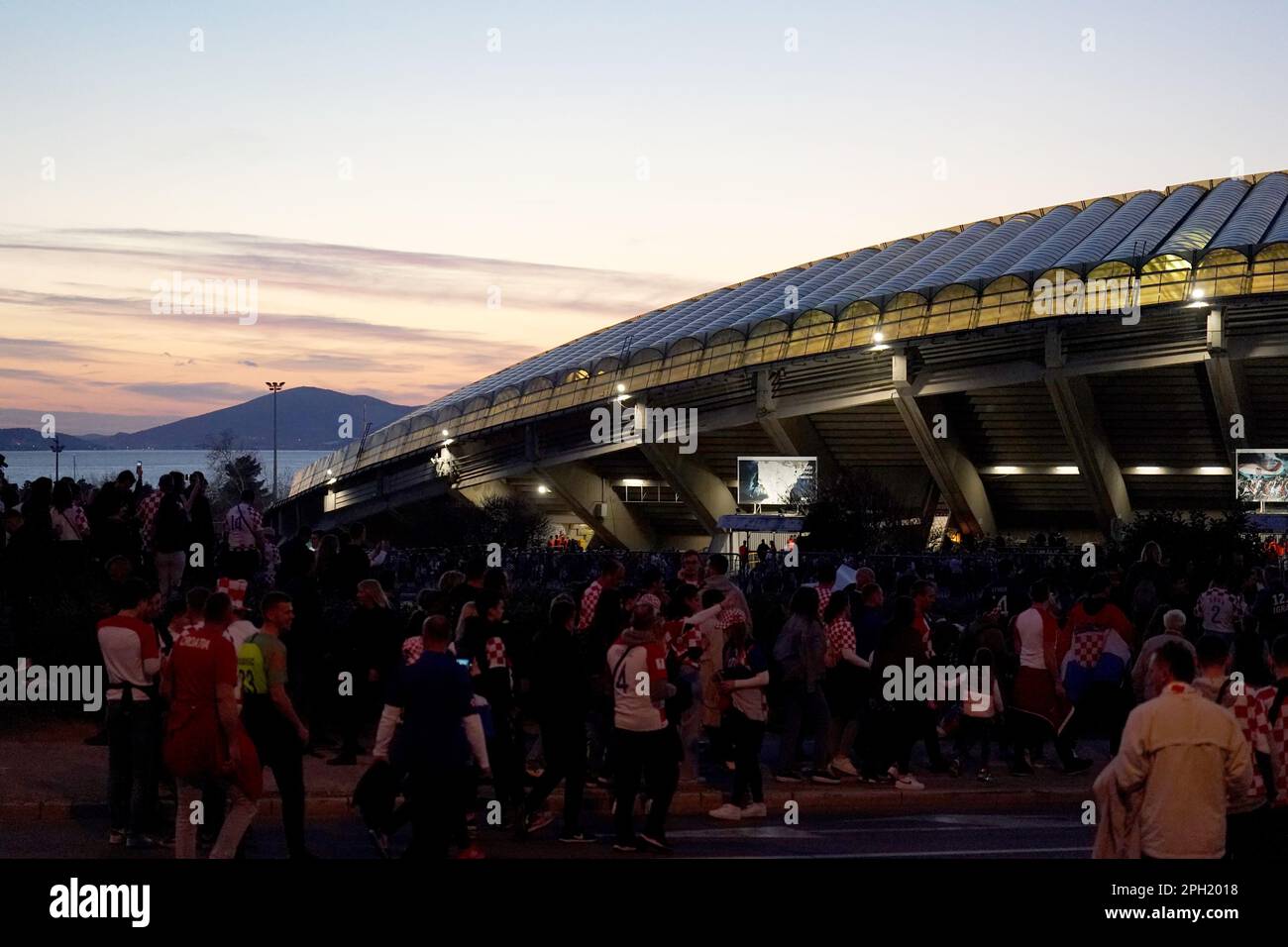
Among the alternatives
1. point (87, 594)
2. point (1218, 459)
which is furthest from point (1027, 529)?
point (87, 594)

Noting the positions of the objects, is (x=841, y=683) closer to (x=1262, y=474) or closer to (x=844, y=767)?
(x=844, y=767)

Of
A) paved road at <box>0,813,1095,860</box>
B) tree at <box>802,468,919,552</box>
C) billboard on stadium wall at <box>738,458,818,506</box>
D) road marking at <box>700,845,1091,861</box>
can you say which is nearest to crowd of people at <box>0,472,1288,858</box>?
paved road at <box>0,813,1095,860</box>

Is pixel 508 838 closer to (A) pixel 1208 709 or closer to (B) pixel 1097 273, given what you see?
(A) pixel 1208 709

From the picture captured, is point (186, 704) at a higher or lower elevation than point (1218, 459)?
lower

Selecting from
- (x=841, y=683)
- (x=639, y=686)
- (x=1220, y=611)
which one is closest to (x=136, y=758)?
(x=639, y=686)

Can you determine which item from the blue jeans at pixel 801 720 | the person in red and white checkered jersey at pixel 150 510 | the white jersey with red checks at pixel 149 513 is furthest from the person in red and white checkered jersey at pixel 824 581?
the white jersey with red checks at pixel 149 513

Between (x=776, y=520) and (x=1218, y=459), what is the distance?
13.9m

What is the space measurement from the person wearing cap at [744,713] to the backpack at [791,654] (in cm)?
67

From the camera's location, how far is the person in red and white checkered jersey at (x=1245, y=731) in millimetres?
8023

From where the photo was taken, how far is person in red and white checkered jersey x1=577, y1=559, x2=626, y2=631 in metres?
13.1

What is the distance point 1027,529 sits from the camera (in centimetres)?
5388

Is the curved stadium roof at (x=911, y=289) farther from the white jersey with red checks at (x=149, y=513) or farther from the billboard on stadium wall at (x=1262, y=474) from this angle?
the white jersey with red checks at (x=149, y=513)

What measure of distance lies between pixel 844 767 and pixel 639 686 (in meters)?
4.07
